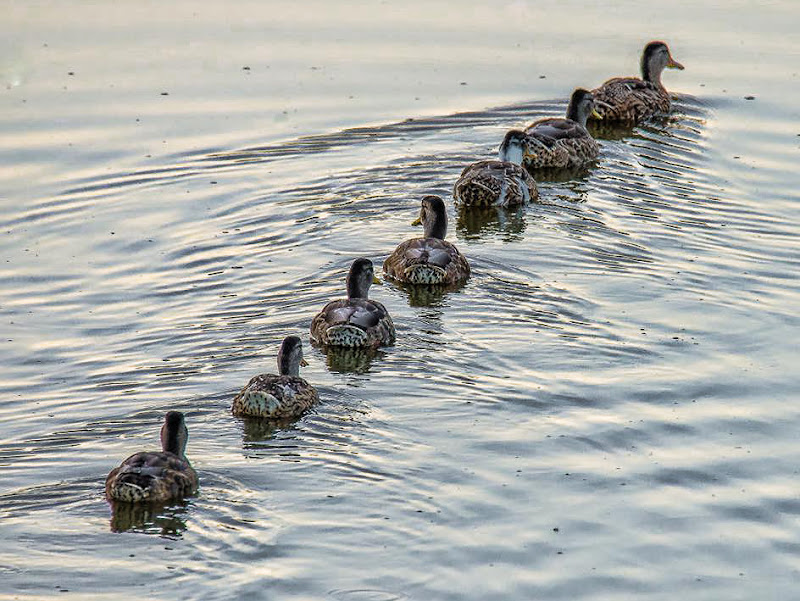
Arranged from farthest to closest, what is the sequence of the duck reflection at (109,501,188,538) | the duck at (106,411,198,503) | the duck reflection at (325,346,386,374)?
the duck reflection at (325,346,386,374), the duck at (106,411,198,503), the duck reflection at (109,501,188,538)

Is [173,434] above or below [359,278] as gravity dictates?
below

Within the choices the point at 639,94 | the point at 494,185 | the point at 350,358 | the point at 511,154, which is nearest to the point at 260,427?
the point at 350,358

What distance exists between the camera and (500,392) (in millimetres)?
11758

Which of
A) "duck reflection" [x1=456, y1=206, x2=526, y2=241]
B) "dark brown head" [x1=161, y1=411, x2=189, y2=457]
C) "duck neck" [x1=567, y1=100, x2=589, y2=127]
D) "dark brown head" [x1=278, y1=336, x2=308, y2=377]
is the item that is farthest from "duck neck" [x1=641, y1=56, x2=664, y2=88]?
"dark brown head" [x1=161, y1=411, x2=189, y2=457]

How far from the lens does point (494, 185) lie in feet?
54.3

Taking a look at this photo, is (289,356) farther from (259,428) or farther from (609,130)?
(609,130)

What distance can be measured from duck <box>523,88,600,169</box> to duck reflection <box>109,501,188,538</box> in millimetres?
8816

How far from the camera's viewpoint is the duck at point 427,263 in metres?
14.3

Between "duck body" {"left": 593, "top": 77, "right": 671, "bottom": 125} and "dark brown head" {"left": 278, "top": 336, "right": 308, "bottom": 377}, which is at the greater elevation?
"duck body" {"left": 593, "top": 77, "right": 671, "bottom": 125}

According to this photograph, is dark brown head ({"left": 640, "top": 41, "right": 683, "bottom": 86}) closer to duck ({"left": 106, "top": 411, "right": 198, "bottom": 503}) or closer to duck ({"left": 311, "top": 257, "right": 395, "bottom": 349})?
duck ({"left": 311, "top": 257, "right": 395, "bottom": 349})

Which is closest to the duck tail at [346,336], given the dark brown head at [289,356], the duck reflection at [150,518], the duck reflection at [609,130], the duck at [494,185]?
the dark brown head at [289,356]

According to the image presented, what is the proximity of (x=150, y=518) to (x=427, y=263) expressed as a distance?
5.06 meters

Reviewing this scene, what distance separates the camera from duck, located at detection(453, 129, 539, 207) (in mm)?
16594

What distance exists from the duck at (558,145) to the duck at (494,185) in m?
0.90
